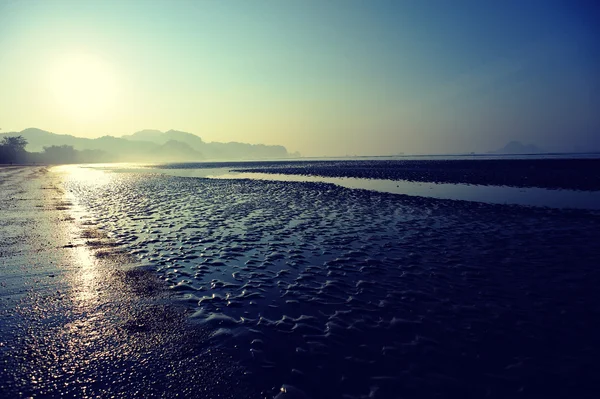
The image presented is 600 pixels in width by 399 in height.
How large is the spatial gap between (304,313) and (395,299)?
11.1 feet

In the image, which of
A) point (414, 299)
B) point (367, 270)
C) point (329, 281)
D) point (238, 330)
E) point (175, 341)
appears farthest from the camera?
point (367, 270)

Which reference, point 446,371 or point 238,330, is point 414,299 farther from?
point 238,330

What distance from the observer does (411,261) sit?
45.8 ft

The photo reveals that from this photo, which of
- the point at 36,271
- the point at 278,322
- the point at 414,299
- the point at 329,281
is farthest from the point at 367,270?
the point at 36,271

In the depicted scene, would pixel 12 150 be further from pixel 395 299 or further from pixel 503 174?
pixel 503 174

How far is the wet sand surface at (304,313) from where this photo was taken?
6176 millimetres

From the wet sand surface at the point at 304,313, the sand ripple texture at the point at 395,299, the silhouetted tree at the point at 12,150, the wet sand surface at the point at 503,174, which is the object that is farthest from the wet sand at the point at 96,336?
the silhouetted tree at the point at 12,150

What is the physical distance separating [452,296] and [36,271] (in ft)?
55.5

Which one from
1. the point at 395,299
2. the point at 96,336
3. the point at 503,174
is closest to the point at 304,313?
the point at 395,299

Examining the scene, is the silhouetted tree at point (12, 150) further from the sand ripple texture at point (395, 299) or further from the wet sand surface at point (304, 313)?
the sand ripple texture at point (395, 299)

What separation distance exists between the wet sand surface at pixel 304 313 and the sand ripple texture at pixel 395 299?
2.2 inches

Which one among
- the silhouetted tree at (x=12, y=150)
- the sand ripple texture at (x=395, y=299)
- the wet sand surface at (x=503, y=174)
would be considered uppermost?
the silhouetted tree at (x=12, y=150)

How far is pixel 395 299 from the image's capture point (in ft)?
33.3

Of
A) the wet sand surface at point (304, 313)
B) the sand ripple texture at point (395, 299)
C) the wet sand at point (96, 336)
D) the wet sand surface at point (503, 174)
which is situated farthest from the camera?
the wet sand surface at point (503, 174)
